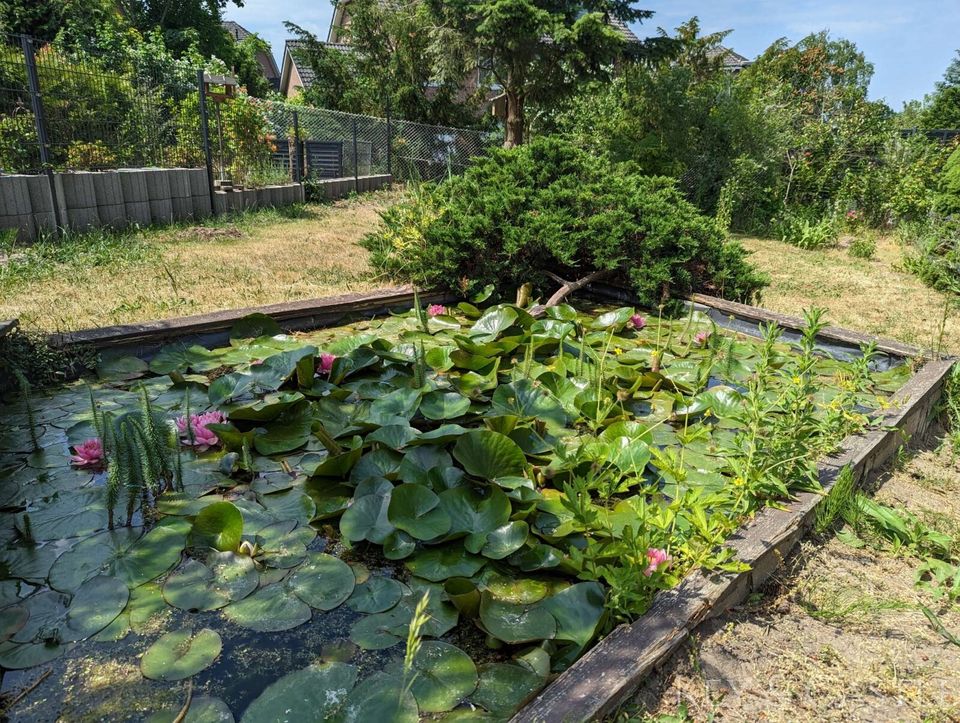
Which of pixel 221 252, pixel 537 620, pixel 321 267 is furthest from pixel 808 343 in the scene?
pixel 221 252

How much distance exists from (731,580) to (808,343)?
104 centimetres

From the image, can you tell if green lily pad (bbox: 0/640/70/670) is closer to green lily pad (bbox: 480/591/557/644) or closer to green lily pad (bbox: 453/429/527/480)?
green lily pad (bbox: 480/591/557/644)

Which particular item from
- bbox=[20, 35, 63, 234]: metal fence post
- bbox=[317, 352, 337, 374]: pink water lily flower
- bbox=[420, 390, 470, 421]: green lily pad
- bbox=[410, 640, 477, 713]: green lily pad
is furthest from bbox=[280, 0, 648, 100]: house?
bbox=[410, 640, 477, 713]: green lily pad

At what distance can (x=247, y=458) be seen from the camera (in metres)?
2.34

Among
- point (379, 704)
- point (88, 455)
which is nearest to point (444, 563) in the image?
point (379, 704)

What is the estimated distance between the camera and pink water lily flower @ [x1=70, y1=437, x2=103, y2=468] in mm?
2359

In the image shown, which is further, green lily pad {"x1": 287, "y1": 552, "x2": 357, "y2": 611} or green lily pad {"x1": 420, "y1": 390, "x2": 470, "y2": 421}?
green lily pad {"x1": 420, "y1": 390, "x2": 470, "y2": 421}

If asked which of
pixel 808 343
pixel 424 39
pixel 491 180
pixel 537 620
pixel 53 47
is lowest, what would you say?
pixel 537 620

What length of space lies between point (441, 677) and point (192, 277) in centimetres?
452

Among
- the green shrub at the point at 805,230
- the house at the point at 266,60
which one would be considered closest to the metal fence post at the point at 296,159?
the green shrub at the point at 805,230

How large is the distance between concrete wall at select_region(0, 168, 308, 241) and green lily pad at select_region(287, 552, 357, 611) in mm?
5927

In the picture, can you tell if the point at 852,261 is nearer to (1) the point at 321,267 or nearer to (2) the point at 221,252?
(1) the point at 321,267

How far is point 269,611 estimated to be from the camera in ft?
5.71

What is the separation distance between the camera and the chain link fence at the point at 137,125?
6.26 metres
